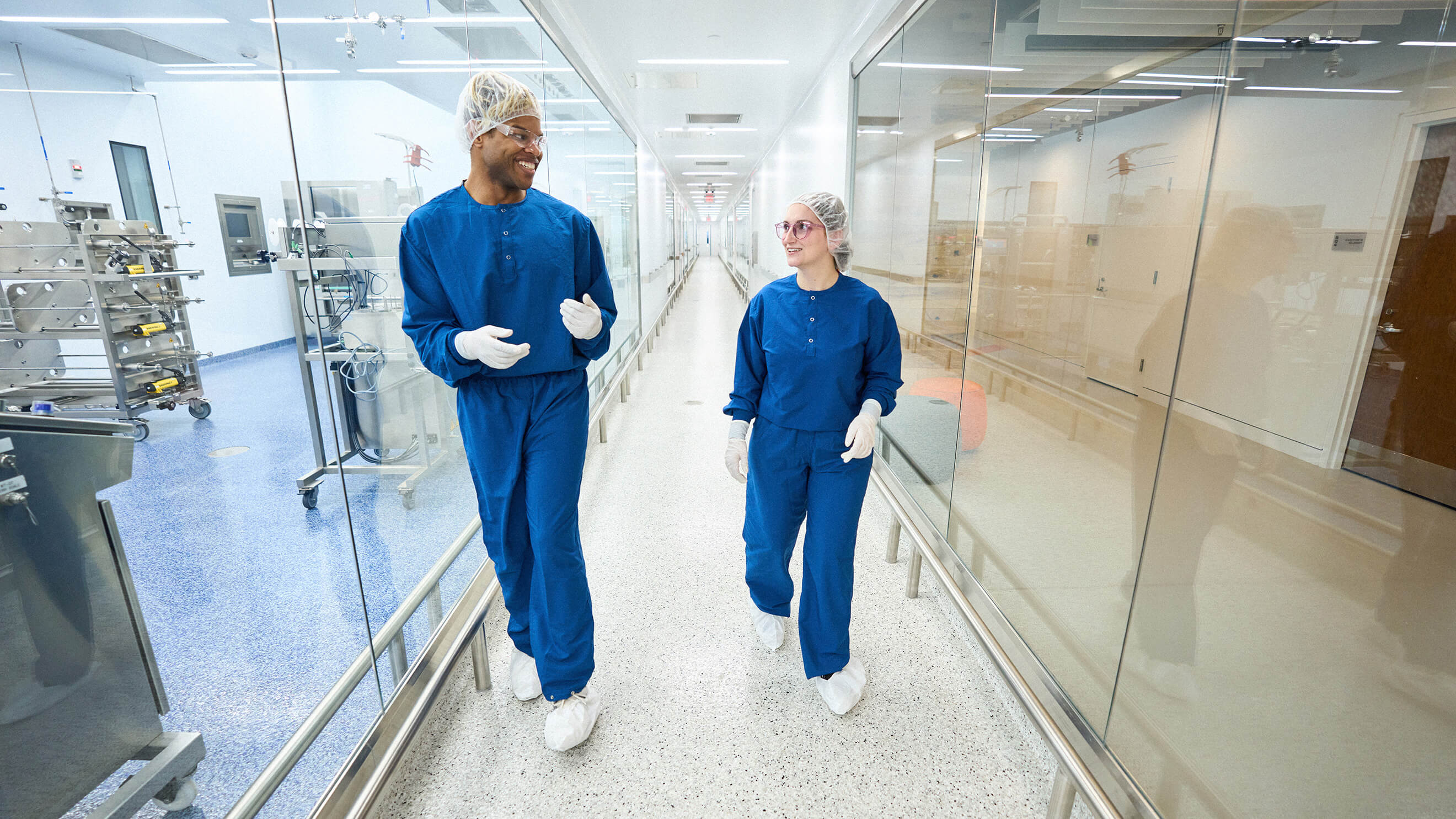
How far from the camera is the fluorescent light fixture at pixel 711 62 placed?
5.94 metres

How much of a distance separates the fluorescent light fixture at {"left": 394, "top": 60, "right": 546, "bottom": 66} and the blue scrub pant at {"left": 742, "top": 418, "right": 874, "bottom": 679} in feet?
6.21

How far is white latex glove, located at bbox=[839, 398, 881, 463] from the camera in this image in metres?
1.89

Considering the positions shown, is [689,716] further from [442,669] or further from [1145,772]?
[1145,772]

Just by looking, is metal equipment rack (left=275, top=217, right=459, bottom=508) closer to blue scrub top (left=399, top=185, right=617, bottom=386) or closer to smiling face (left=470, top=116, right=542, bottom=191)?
blue scrub top (left=399, top=185, right=617, bottom=386)

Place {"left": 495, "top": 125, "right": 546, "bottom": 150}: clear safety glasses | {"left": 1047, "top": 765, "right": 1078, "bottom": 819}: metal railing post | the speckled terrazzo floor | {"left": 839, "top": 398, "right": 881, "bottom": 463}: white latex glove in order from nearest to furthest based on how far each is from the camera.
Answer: {"left": 1047, "top": 765, "right": 1078, "bottom": 819}: metal railing post < {"left": 495, "top": 125, "right": 546, "bottom": 150}: clear safety glasses < the speckled terrazzo floor < {"left": 839, "top": 398, "right": 881, "bottom": 463}: white latex glove

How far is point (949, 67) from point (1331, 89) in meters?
2.11

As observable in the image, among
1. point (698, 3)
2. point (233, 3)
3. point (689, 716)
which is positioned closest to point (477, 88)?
point (233, 3)

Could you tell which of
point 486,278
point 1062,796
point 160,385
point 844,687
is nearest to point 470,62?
point 486,278

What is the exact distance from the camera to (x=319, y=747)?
62.4 inches

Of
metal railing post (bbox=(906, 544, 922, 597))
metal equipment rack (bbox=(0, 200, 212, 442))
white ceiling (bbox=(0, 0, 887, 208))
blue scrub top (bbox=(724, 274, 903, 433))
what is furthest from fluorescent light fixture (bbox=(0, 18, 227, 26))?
metal railing post (bbox=(906, 544, 922, 597))

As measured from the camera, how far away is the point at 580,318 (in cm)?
174

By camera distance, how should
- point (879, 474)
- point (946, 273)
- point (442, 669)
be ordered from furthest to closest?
point (879, 474), point (946, 273), point (442, 669)

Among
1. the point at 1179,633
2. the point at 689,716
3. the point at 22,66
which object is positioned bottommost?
the point at 689,716

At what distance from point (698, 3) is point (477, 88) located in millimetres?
3572
